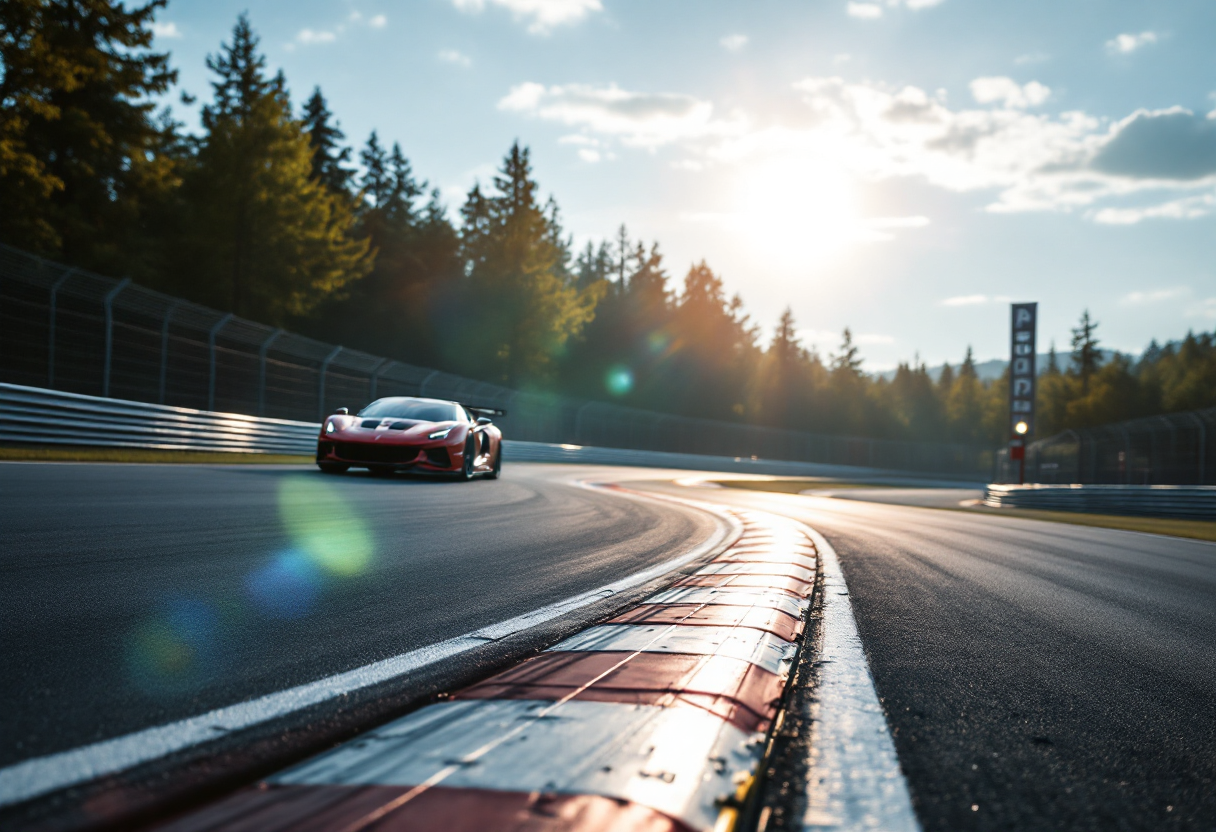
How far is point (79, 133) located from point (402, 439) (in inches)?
1040

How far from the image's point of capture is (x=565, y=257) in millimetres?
82125

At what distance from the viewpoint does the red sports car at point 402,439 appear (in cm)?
1184

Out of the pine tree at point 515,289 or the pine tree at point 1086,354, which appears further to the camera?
the pine tree at point 1086,354

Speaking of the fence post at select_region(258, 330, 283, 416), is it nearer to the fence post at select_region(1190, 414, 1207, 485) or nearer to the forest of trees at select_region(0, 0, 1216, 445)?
the forest of trees at select_region(0, 0, 1216, 445)

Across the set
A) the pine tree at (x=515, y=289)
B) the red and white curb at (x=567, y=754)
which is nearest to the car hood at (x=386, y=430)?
the red and white curb at (x=567, y=754)

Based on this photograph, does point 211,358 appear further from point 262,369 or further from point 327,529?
point 327,529

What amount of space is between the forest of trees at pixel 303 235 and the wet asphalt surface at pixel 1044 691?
93.7 feet

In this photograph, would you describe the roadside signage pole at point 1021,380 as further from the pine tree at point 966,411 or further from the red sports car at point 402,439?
the pine tree at point 966,411

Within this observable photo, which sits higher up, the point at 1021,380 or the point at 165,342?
the point at 1021,380

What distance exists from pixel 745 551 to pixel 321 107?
193 feet

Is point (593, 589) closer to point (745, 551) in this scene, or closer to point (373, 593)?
point (373, 593)

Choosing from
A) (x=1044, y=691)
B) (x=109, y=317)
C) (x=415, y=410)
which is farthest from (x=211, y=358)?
(x=1044, y=691)

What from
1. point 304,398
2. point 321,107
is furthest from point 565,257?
point 304,398

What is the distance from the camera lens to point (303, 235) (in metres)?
35.5
